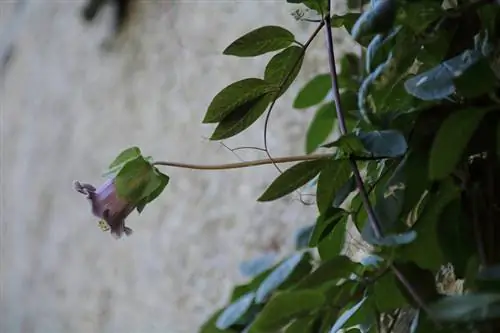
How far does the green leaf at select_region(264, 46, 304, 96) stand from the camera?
1.61 ft

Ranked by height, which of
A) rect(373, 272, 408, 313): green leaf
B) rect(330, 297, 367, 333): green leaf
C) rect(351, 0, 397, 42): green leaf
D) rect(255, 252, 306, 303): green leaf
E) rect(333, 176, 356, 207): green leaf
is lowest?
rect(330, 297, 367, 333): green leaf

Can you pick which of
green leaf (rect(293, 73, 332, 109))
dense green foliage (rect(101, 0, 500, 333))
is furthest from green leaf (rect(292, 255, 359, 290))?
green leaf (rect(293, 73, 332, 109))

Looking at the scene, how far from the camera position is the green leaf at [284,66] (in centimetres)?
49

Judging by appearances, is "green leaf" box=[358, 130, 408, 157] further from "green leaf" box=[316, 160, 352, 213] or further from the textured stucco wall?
the textured stucco wall

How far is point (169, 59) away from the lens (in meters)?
1.33

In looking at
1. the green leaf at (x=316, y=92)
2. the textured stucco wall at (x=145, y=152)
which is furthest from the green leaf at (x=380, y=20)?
the textured stucco wall at (x=145, y=152)

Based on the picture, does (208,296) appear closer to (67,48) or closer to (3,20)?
(67,48)

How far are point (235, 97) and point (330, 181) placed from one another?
0.31 ft

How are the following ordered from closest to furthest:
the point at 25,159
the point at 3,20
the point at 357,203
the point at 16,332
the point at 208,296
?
the point at 357,203
the point at 208,296
the point at 16,332
the point at 25,159
the point at 3,20

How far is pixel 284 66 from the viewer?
494 mm

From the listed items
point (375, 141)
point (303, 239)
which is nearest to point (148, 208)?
point (303, 239)

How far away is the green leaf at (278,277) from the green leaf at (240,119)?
0.13 meters

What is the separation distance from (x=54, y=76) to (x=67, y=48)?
8 cm

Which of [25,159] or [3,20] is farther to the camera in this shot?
[3,20]
